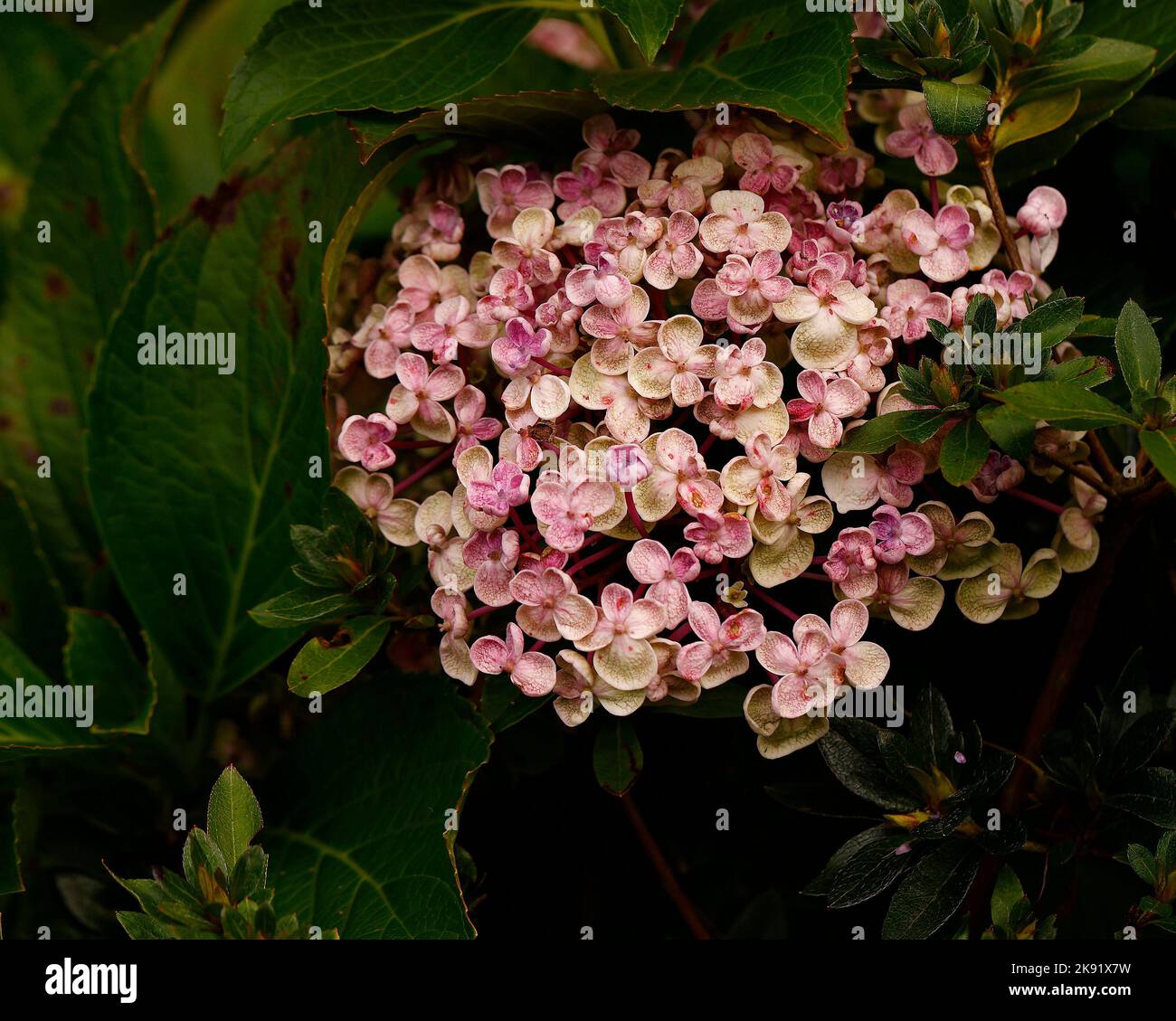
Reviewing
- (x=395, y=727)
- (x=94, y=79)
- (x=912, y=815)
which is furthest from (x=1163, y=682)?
(x=94, y=79)

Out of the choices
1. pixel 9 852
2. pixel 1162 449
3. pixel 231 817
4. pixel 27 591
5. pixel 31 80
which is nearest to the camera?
pixel 1162 449

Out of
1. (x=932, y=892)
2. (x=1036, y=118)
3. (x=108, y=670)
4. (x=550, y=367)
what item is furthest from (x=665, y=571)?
(x=108, y=670)

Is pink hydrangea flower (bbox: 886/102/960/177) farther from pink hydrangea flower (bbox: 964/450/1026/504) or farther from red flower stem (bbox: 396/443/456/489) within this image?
red flower stem (bbox: 396/443/456/489)

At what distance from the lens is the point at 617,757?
26.0 inches

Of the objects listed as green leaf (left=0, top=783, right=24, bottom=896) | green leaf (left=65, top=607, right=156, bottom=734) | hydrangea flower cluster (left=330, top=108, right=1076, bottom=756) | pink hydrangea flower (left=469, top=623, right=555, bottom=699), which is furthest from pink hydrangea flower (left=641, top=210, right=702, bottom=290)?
green leaf (left=0, top=783, right=24, bottom=896)

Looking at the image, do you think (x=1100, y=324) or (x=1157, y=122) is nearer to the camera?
(x=1100, y=324)

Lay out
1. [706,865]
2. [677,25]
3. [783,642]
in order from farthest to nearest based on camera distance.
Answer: [677,25]
[706,865]
[783,642]

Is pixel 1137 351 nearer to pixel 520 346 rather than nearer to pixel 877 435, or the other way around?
pixel 877 435

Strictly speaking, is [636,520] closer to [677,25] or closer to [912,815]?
[912,815]

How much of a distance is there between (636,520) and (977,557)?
19 cm

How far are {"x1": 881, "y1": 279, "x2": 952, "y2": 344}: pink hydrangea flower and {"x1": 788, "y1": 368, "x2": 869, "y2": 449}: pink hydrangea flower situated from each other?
50 mm

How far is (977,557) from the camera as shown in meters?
0.64

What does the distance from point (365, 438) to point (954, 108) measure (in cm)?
38

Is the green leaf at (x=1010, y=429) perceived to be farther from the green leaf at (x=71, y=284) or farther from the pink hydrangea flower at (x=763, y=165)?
the green leaf at (x=71, y=284)
